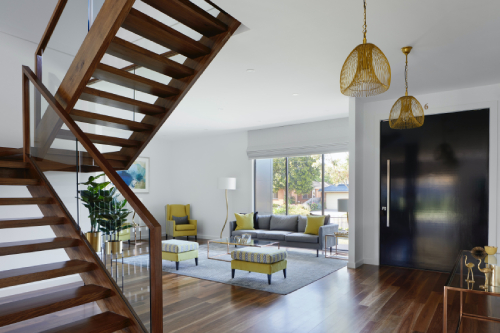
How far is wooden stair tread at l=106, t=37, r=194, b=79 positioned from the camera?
9.90 feet

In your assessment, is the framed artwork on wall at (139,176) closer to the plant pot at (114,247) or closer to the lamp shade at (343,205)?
the lamp shade at (343,205)

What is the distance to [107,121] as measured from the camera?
363 centimetres

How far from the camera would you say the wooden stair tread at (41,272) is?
220 centimetres

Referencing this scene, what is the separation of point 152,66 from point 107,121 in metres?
0.78

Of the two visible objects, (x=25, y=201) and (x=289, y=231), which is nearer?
(x=25, y=201)

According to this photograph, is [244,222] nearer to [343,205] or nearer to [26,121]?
[343,205]

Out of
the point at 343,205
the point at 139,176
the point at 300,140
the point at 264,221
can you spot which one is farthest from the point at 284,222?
the point at 139,176

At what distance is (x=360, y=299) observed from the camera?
3986 mm

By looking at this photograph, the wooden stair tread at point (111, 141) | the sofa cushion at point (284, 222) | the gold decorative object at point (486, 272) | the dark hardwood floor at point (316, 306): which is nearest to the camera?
the gold decorative object at point (486, 272)

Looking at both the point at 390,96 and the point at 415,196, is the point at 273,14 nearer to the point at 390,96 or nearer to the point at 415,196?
the point at 390,96

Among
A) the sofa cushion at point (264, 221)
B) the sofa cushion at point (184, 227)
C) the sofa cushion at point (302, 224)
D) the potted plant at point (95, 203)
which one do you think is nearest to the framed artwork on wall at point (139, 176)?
the sofa cushion at point (184, 227)

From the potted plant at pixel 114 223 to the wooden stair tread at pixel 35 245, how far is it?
0.40 m

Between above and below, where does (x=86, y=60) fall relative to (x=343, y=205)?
above

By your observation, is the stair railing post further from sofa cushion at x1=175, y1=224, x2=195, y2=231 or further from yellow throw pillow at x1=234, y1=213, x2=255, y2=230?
sofa cushion at x1=175, y1=224, x2=195, y2=231
